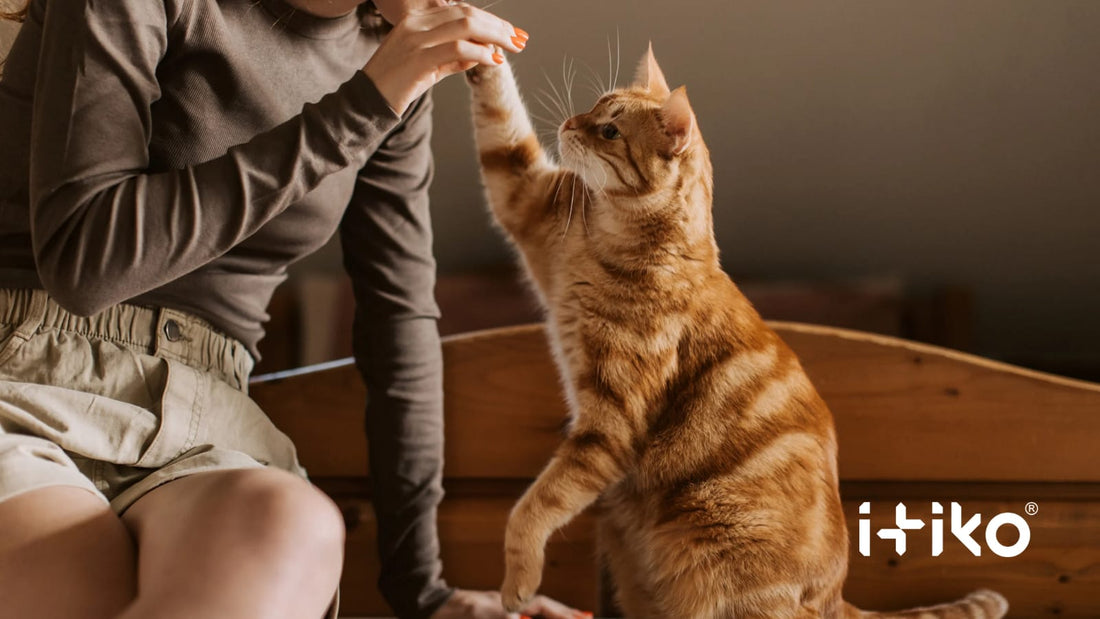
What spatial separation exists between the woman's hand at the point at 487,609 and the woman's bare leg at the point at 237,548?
0.93 feet

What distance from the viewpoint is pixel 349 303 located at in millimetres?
1452

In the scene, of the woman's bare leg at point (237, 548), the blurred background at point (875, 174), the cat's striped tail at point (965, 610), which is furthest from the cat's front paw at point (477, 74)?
the cat's striped tail at point (965, 610)

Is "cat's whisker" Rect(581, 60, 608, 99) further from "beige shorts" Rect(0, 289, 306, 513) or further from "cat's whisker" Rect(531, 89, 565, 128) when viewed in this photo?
"beige shorts" Rect(0, 289, 306, 513)

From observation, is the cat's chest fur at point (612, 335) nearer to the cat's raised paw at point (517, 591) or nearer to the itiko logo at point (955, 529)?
the cat's raised paw at point (517, 591)

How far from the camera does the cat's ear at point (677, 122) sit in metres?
0.85

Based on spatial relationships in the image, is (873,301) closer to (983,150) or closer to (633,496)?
(983,150)

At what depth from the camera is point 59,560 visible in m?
0.66

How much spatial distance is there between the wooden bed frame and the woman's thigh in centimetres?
54

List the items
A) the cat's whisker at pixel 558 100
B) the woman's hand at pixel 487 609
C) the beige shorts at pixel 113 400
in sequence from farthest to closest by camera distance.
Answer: the cat's whisker at pixel 558 100, the woman's hand at pixel 487 609, the beige shorts at pixel 113 400

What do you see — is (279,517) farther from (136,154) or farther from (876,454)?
(876,454)

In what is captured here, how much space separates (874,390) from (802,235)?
0.35 meters

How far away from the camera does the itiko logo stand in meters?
1.15

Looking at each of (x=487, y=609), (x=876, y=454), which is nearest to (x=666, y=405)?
(x=487, y=609)

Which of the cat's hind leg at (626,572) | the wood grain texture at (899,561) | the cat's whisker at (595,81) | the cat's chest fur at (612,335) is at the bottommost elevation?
the wood grain texture at (899,561)
